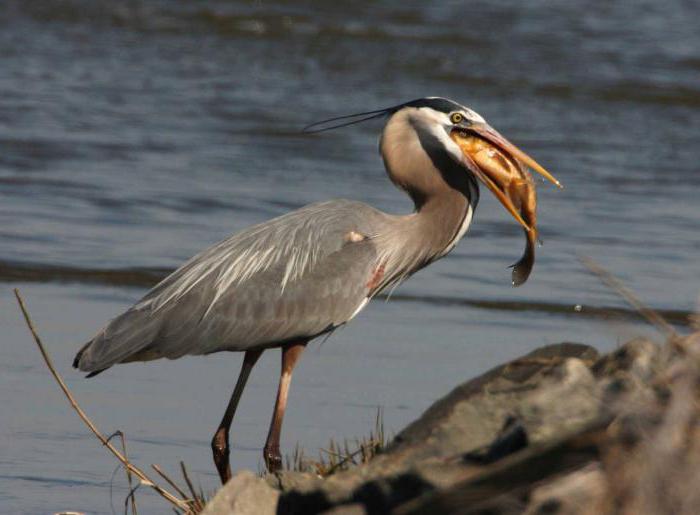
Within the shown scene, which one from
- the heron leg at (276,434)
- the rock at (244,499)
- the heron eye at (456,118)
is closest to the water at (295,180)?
the heron leg at (276,434)

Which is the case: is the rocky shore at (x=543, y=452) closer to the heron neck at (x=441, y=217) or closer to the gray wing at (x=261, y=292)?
the gray wing at (x=261, y=292)

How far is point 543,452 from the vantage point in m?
2.98

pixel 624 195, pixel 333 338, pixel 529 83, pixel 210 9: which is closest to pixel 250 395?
pixel 333 338

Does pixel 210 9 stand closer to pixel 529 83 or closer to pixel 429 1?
pixel 429 1

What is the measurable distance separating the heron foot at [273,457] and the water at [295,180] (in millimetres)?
406

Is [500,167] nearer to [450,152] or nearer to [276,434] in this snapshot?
[450,152]

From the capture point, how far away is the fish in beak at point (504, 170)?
618 centimetres

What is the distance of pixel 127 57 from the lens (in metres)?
16.3

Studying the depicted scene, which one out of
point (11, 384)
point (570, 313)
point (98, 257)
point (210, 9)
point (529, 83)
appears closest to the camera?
point (11, 384)

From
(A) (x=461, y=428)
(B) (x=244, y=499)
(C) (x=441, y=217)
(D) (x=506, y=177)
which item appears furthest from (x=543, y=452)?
(C) (x=441, y=217)

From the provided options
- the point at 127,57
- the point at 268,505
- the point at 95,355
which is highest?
the point at 268,505

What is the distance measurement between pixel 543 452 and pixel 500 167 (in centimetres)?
335

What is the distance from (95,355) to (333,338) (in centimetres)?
216

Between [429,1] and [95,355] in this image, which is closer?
[95,355]
